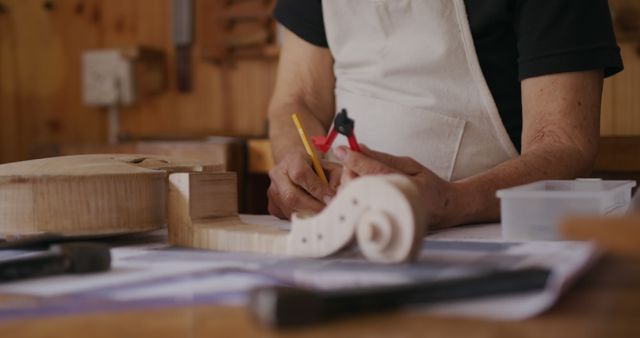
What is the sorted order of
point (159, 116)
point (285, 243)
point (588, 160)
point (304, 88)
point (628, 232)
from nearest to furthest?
point (628, 232) < point (285, 243) < point (588, 160) < point (304, 88) < point (159, 116)

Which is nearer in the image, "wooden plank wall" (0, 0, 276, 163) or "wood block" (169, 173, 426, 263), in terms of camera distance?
"wood block" (169, 173, 426, 263)

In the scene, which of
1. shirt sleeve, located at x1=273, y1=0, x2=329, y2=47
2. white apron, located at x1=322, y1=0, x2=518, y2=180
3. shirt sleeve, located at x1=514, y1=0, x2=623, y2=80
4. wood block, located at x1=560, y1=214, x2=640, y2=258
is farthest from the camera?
shirt sleeve, located at x1=273, y1=0, x2=329, y2=47

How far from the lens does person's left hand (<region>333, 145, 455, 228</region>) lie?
91 centimetres

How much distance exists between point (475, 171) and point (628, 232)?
0.98 meters

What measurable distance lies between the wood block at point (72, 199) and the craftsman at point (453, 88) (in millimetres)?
306

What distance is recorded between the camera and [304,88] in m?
1.73

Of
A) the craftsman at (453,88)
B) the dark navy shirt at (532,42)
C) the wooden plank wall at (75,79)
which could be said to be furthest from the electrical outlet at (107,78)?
the dark navy shirt at (532,42)

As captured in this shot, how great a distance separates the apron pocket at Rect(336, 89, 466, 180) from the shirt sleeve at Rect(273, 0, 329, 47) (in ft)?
0.91

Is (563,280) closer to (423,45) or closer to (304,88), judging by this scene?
(423,45)

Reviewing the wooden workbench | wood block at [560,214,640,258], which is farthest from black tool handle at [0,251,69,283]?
wood block at [560,214,640,258]

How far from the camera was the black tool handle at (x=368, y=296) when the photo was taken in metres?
0.48

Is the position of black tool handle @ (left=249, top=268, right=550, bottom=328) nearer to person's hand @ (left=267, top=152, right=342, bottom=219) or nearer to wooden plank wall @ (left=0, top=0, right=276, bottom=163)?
person's hand @ (left=267, top=152, right=342, bottom=219)

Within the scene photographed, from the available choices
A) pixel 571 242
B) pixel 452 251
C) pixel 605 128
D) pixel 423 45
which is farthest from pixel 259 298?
pixel 605 128

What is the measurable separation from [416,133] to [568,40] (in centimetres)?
32
